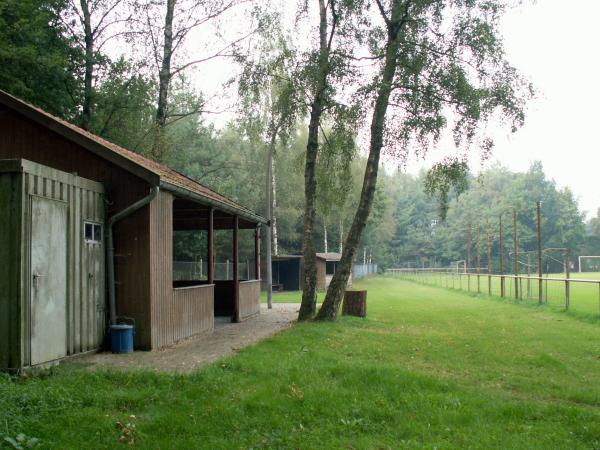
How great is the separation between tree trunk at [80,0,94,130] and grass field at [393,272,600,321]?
53.0 ft

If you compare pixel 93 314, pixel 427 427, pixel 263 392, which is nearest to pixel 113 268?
pixel 93 314

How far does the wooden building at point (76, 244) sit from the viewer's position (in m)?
7.33

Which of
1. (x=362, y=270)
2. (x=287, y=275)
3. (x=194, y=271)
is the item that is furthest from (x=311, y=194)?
(x=362, y=270)

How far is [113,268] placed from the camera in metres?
9.68

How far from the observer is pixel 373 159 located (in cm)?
1483

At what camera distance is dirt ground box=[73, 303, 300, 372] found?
823cm

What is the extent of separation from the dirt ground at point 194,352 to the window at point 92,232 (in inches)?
72.5

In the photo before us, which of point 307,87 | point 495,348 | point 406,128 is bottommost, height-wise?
point 495,348

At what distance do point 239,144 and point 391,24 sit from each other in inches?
1240

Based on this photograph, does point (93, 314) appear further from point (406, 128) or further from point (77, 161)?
point (406, 128)

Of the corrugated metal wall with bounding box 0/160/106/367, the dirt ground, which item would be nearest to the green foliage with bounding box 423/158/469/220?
the dirt ground

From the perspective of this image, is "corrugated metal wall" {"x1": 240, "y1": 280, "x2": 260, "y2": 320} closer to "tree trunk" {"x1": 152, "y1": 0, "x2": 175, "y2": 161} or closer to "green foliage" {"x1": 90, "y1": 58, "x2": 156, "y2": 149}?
"tree trunk" {"x1": 152, "y1": 0, "x2": 175, "y2": 161}

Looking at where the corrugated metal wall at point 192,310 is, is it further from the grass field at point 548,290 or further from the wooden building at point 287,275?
the wooden building at point 287,275

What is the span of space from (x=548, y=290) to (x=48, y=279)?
29.3 metres
